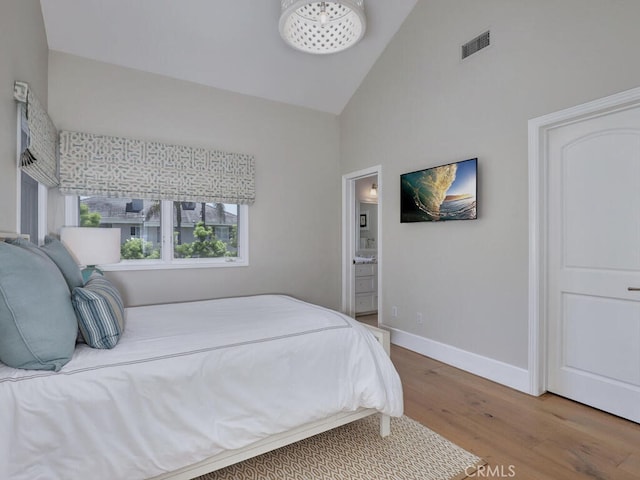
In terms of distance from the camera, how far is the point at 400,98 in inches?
148

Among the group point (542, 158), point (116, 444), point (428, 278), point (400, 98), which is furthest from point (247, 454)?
point (400, 98)

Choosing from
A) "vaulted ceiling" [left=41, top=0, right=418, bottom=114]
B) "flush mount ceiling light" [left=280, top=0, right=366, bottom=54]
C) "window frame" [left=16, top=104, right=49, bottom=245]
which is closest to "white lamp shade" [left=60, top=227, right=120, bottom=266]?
"window frame" [left=16, top=104, right=49, bottom=245]

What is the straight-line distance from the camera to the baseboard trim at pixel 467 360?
8.94ft

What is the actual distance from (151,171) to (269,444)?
9.17 ft

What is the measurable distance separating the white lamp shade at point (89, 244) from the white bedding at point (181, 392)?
1003 mm

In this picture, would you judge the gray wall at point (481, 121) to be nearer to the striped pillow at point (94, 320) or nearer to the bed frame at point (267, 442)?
the bed frame at point (267, 442)

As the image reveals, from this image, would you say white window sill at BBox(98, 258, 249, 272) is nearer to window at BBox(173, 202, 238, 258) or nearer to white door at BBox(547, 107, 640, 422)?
window at BBox(173, 202, 238, 258)

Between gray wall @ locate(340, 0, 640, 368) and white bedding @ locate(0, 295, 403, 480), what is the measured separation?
1449 millimetres

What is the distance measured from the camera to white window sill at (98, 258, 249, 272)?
3377mm

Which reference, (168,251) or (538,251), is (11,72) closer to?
(168,251)

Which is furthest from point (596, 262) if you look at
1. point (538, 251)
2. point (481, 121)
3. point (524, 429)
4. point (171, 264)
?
point (171, 264)

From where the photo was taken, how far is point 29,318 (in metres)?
1.31

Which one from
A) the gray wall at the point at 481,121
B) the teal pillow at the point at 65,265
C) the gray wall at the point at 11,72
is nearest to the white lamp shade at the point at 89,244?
the gray wall at the point at 11,72

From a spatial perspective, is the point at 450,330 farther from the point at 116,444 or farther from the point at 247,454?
the point at 116,444
